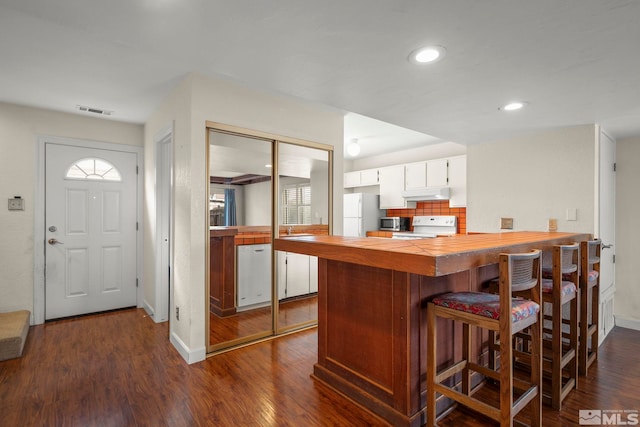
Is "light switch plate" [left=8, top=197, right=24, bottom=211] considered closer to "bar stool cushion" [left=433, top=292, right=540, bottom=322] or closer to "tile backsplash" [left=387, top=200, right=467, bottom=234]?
"bar stool cushion" [left=433, top=292, right=540, bottom=322]

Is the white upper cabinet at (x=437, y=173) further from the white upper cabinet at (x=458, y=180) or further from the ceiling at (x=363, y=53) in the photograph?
the ceiling at (x=363, y=53)

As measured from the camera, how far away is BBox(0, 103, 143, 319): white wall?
131 inches

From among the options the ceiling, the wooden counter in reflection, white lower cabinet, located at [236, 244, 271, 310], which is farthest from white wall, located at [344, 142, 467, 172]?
the wooden counter in reflection

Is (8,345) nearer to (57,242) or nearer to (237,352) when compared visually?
(57,242)

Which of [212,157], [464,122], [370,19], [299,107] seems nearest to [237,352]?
[212,157]

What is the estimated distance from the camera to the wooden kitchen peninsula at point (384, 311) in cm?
165

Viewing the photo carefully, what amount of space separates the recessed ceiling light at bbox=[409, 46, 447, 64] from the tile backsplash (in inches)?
142

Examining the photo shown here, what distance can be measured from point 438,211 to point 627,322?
2.60 metres

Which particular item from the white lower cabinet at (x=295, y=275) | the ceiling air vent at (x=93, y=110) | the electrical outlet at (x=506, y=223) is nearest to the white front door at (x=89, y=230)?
the ceiling air vent at (x=93, y=110)

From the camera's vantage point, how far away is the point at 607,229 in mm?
3379

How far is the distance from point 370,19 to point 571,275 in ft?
7.23

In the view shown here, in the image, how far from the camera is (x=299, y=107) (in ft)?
10.8

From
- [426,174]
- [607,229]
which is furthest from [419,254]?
[426,174]

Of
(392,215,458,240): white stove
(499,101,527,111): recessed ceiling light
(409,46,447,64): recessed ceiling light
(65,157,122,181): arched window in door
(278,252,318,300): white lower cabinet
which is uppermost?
(409,46,447,64): recessed ceiling light
